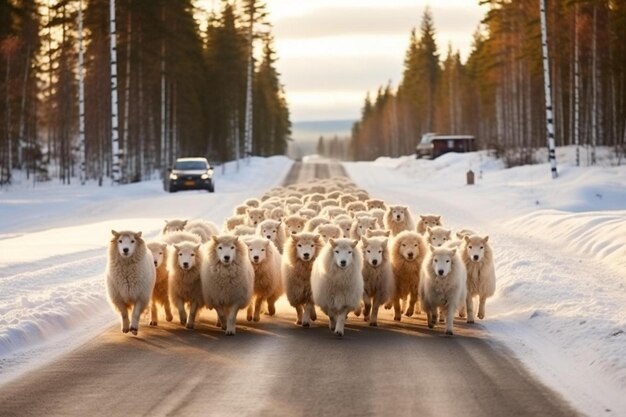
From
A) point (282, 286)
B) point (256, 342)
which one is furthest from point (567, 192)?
point (256, 342)

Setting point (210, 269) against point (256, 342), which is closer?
point (256, 342)

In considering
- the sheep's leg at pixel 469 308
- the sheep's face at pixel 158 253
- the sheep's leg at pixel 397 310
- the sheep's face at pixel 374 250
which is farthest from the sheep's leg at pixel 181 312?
the sheep's leg at pixel 469 308

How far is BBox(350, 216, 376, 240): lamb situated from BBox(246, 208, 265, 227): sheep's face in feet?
8.81

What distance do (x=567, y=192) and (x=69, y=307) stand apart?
2425cm

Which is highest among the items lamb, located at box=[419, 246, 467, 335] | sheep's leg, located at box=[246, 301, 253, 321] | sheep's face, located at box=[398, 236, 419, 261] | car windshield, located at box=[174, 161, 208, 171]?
car windshield, located at box=[174, 161, 208, 171]

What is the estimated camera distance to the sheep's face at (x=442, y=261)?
42.5ft

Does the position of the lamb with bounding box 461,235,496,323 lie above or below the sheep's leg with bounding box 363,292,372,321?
above

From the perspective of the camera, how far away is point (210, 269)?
43.1 feet

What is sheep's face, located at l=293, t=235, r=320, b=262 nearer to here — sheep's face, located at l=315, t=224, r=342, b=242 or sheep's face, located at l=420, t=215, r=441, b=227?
sheep's face, located at l=315, t=224, r=342, b=242

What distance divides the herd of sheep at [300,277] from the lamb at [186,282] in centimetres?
1

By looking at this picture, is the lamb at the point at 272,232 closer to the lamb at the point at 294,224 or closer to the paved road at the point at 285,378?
the lamb at the point at 294,224

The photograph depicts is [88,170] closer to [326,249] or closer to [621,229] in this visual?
[621,229]

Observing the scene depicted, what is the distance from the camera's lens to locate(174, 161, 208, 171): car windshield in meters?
47.5

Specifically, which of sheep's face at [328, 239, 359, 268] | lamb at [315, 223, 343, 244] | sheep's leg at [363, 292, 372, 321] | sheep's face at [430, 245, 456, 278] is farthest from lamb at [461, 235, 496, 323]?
lamb at [315, 223, 343, 244]
